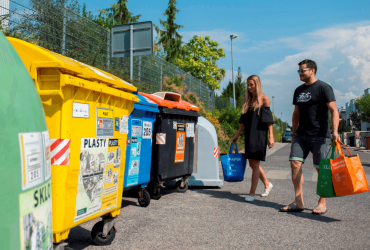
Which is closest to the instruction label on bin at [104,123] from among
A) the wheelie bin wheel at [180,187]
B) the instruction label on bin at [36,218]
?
the instruction label on bin at [36,218]

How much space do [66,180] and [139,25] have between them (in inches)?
259

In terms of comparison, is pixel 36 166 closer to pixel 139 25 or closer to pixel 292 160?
pixel 292 160

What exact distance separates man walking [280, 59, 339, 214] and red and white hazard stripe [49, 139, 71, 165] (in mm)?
3079

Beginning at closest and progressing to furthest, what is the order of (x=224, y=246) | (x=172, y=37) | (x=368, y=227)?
(x=224, y=246) < (x=368, y=227) < (x=172, y=37)

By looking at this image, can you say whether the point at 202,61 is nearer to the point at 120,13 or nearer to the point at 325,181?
the point at 120,13

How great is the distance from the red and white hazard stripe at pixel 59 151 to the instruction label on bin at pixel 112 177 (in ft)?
1.94

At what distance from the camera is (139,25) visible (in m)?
8.39

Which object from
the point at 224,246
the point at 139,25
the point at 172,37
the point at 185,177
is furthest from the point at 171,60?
the point at 224,246

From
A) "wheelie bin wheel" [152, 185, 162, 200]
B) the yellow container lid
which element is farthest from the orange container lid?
the yellow container lid

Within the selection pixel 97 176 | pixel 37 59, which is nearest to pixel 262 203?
pixel 97 176

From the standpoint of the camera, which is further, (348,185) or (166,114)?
(166,114)

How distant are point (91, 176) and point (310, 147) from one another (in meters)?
2.95

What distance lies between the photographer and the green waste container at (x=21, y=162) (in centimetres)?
107

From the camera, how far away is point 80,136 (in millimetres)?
2625
